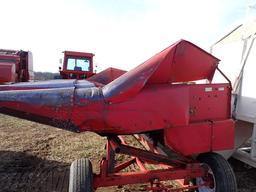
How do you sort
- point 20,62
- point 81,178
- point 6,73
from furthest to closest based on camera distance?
1. point 20,62
2. point 6,73
3. point 81,178

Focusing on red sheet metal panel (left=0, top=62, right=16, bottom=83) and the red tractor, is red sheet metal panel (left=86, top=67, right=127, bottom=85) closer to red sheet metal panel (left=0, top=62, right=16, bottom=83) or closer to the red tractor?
red sheet metal panel (left=0, top=62, right=16, bottom=83)

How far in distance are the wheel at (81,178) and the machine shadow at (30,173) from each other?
49.3 inches

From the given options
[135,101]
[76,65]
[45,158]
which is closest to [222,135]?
[135,101]

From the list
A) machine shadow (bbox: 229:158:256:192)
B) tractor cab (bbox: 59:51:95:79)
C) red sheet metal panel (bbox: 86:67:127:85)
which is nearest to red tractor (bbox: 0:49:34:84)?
tractor cab (bbox: 59:51:95:79)

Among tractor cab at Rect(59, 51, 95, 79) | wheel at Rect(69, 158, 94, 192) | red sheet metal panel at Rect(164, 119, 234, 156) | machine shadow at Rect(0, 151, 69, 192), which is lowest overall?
machine shadow at Rect(0, 151, 69, 192)

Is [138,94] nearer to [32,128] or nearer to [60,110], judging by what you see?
[60,110]

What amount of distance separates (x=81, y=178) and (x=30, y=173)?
2.21m

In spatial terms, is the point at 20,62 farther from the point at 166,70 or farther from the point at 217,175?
the point at 217,175

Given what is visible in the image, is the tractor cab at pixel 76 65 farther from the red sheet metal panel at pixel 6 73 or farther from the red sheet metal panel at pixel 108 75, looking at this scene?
the red sheet metal panel at pixel 108 75

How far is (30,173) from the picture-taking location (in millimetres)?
5141

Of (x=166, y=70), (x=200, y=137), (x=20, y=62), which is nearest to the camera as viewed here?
(x=166, y=70)

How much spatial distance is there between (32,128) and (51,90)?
643 centimetres

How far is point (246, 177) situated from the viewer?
5.16 meters

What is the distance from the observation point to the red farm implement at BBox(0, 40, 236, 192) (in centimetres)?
320
